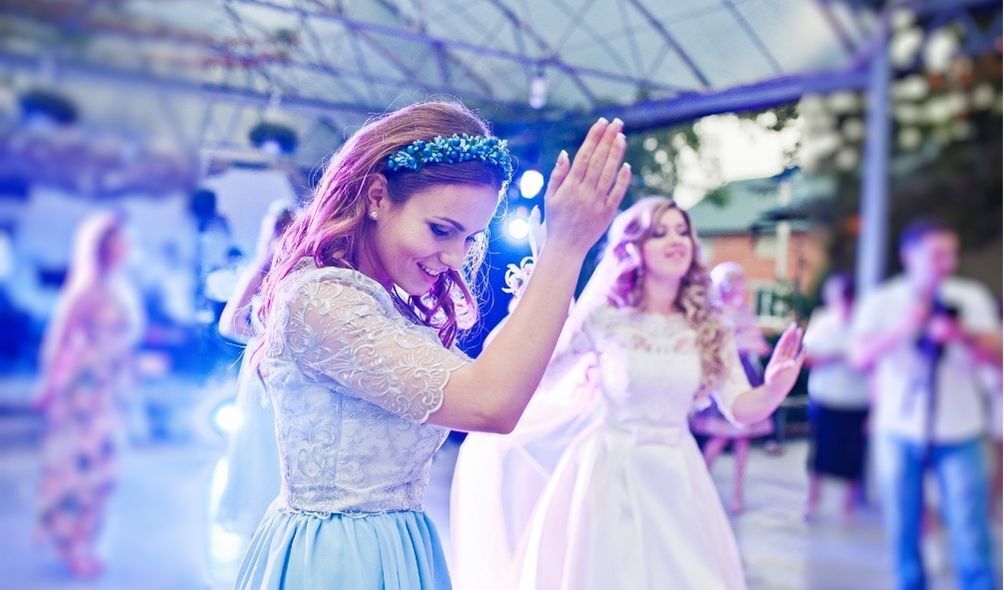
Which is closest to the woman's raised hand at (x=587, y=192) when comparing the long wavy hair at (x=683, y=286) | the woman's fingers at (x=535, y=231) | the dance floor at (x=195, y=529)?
the woman's fingers at (x=535, y=231)

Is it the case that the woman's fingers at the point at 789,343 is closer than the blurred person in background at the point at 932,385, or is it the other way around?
the woman's fingers at the point at 789,343

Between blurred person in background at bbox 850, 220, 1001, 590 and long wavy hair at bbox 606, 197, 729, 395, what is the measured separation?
688 mm

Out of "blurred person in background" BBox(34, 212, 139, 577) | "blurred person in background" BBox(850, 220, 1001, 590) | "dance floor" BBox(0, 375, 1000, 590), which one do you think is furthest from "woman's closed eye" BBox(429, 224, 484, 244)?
"blurred person in background" BBox(34, 212, 139, 577)

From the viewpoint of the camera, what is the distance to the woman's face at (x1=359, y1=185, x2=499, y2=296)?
3.32 ft

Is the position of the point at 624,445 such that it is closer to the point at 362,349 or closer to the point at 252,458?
the point at 252,458

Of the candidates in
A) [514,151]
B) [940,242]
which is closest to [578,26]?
[514,151]

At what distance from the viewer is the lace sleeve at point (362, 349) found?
890 mm

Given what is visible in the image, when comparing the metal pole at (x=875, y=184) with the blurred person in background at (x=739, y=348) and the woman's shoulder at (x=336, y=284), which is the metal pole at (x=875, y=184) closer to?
the blurred person in background at (x=739, y=348)

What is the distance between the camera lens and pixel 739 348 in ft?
6.55

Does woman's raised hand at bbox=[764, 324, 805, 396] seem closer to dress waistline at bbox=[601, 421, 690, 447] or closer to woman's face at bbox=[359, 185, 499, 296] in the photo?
dress waistline at bbox=[601, 421, 690, 447]

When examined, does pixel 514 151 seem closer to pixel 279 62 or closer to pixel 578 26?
pixel 578 26

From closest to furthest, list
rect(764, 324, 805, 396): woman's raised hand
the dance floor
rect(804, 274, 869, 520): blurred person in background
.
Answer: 1. rect(764, 324, 805, 396): woman's raised hand
2. the dance floor
3. rect(804, 274, 869, 520): blurred person in background

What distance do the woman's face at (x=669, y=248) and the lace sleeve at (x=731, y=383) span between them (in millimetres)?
206

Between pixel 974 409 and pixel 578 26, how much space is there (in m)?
1.65
